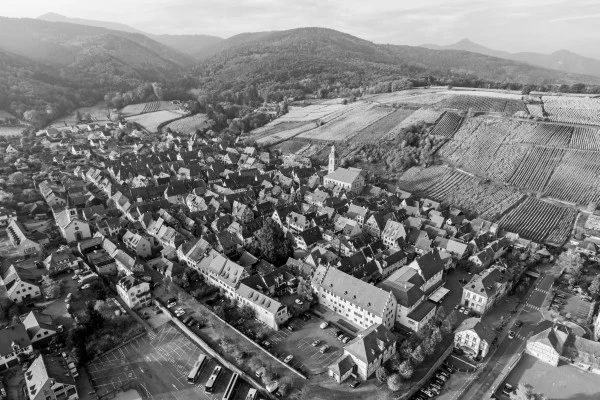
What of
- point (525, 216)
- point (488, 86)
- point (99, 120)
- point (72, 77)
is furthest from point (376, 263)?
point (72, 77)

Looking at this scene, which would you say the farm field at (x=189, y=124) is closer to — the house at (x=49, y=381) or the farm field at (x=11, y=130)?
the farm field at (x=11, y=130)

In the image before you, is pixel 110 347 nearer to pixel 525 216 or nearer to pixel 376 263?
pixel 376 263

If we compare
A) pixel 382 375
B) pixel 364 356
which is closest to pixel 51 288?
pixel 364 356

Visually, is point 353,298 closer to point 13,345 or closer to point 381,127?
point 13,345

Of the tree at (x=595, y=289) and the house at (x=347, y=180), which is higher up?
the house at (x=347, y=180)

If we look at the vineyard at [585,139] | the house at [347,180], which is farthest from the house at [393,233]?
the vineyard at [585,139]

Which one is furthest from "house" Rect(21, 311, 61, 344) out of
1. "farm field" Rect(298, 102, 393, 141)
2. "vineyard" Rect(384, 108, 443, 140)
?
"farm field" Rect(298, 102, 393, 141)
